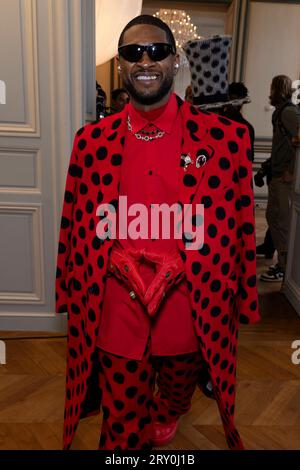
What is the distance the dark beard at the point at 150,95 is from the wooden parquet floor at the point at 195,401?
4.50 feet

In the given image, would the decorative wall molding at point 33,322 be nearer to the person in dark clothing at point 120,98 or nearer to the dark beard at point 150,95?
the dark beard at point 150,95

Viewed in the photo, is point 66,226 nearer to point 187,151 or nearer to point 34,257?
point 187,151

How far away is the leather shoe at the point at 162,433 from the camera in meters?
1.80

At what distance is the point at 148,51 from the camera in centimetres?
114

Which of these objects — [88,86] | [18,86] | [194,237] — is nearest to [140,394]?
[194,237]

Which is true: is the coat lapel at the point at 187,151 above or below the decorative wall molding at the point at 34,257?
above

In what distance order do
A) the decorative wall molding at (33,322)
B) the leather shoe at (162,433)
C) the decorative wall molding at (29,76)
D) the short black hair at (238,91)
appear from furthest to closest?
Answer: the short black hair at (238,91), the decorative wall molding at (33,322), the decorative wall molding at (29,76), the leather shoe at (162,433)

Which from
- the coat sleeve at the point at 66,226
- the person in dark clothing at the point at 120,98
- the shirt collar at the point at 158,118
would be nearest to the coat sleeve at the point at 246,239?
the shirt collar at the point at 158,118

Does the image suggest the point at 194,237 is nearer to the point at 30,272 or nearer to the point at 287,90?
the point at 30,272

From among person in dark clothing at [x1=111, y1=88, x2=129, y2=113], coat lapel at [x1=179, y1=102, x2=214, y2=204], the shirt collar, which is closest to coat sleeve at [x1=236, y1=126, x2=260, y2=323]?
coat lapel at [x1=179, y1=102, x2=214, y2=204]

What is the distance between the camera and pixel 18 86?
2.41 m

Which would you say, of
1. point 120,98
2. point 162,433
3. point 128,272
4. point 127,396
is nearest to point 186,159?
point 128,272
